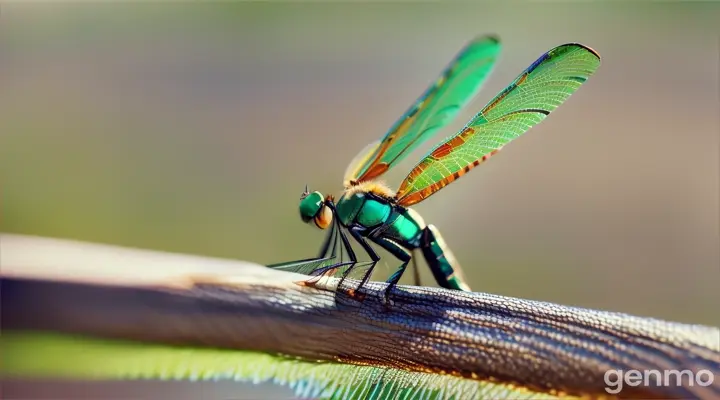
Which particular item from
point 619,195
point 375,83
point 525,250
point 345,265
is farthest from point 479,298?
point 375,83

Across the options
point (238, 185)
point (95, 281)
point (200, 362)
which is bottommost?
point (238, 185)

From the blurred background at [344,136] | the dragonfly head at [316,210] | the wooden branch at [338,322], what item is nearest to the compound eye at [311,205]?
the dragonfly head at [316,210]

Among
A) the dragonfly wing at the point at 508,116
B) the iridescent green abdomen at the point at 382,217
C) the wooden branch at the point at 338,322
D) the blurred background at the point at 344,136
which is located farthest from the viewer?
the blurred background at the point at 344,136

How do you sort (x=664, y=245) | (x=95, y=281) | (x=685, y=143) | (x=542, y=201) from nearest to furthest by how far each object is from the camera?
(x=95, y=281), (x=664, y=245), (x=542, y=201), (x=685, y=143)

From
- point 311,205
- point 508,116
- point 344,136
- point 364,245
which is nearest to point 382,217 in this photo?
point 364,245

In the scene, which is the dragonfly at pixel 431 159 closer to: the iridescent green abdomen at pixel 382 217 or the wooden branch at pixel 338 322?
the iridescent green abdomen at pixel 382 217

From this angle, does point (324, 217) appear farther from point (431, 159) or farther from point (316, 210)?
point (431, 159)

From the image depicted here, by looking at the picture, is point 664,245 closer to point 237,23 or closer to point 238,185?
point 238,185

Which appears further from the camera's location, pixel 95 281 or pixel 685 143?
pixel 685 143
